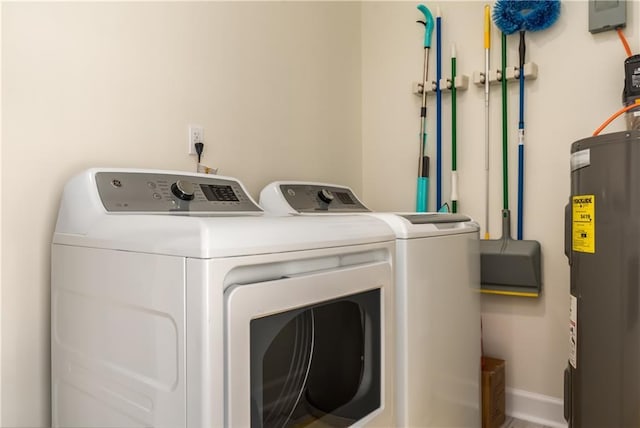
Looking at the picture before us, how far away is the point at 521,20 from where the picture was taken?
198cm

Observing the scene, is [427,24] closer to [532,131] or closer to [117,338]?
[532,131]

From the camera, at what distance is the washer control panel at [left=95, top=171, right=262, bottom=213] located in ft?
3.86

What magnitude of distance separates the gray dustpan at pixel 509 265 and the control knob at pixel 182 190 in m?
1.33

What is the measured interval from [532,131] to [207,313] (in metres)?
1.78

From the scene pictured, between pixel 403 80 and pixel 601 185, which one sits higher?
pixel 403 80

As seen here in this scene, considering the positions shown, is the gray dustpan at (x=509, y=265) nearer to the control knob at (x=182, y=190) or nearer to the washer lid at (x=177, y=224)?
the washer lid at (x=177, y=224)

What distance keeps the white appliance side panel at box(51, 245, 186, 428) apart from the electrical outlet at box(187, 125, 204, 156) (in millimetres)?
591

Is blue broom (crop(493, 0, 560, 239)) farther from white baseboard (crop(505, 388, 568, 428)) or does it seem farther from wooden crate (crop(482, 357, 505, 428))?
white baseboard (crop(505, 388, 568, 428))

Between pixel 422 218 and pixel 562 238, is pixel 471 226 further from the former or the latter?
pixel 562 238

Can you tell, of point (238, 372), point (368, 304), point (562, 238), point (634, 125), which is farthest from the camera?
point (562, 238)

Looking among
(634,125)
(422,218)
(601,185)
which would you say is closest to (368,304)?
(422,218)

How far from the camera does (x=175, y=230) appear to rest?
33.5 inches

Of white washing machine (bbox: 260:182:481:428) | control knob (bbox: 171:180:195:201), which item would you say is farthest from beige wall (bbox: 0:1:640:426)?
white washing machine (bbox: 260:182:481:428)

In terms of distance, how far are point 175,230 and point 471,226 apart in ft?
3.67
